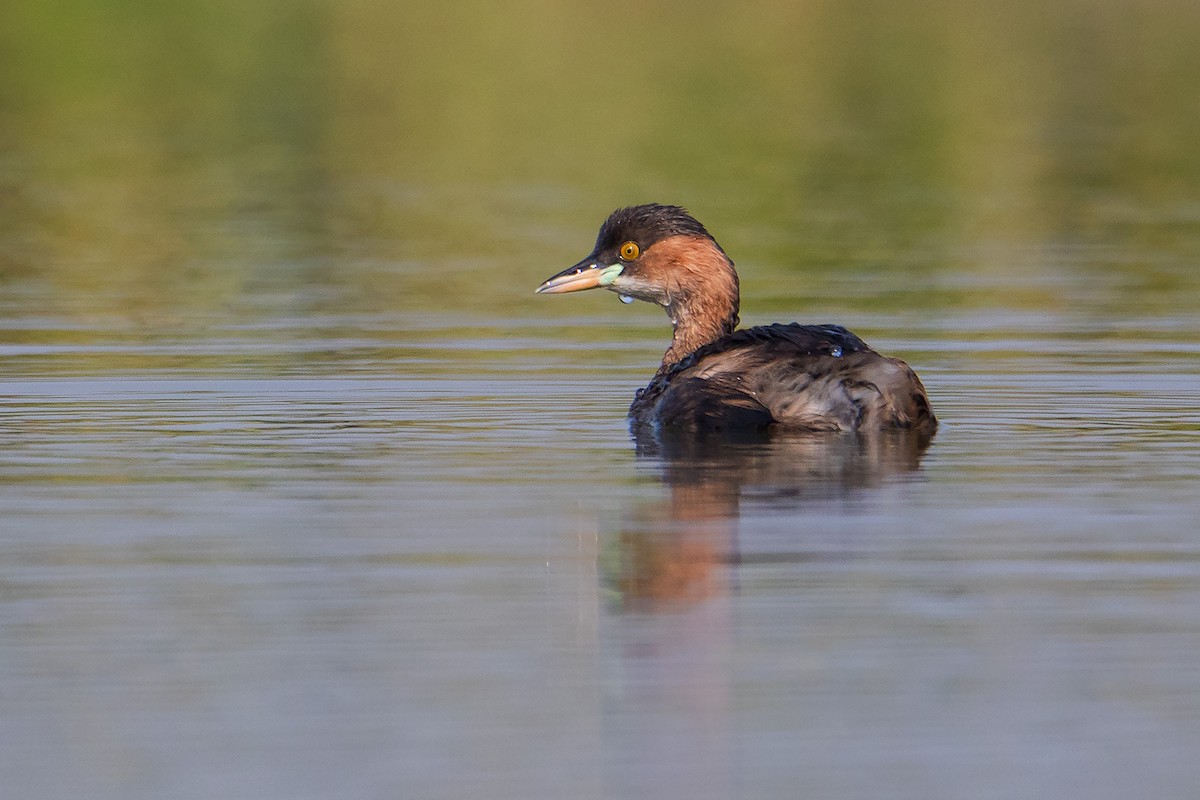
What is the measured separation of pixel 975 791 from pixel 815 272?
39.7ft

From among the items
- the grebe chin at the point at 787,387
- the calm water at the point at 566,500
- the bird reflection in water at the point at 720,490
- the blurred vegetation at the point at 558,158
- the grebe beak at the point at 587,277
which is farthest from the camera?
the blurred vegetation at the point at 558,158

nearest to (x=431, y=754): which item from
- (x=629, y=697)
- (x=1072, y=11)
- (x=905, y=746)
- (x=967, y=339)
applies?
(x=629, y=697)

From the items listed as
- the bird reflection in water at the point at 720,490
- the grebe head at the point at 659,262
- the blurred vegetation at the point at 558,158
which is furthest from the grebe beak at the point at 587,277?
the blurred vegetation at the point at 558,158

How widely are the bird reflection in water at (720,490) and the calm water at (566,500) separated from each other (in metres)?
0.03

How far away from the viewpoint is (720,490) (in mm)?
8820

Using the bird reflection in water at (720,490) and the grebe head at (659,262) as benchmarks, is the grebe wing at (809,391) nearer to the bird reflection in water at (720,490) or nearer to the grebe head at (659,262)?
the bird reflection in water at (720,490)

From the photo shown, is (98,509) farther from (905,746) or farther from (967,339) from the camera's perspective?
(967,339)

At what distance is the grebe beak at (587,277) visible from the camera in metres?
11.9

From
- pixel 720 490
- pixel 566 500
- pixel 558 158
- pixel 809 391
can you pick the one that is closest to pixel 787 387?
pixel 809 391

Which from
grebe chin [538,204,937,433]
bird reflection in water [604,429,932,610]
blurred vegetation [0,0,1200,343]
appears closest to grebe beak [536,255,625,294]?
grebe chin [538,204,937,433]

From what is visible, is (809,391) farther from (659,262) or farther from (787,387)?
(659,262)

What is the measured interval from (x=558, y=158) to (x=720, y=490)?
1801 centimetres

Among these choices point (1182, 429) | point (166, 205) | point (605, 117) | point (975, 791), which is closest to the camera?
point (975, 791)

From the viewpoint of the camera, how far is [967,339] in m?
13.9
